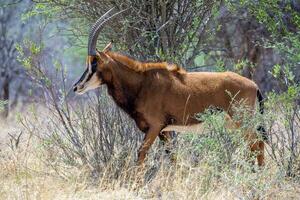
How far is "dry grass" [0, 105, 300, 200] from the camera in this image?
686 centimetres

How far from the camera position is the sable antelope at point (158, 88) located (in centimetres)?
802

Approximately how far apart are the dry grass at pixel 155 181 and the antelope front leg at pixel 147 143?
12 centimetres

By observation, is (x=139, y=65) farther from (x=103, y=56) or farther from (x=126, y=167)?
(x=126, y=167)

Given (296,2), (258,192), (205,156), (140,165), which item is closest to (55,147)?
(140,165)

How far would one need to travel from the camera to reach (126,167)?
764 centimetres

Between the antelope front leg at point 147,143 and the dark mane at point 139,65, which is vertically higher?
the dark mane at point 139,65

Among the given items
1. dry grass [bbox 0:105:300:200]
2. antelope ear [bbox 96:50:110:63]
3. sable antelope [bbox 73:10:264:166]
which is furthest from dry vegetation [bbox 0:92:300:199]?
antelope ear [bbox 96:50:110:63]

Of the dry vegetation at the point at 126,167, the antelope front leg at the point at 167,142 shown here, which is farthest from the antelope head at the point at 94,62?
the antelope front leg at the point at 167,142

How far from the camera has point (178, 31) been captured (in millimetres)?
9195

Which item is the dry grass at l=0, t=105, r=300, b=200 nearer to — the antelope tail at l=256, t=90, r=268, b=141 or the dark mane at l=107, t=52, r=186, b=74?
the antelope tail at l=256, t=90, r=268, b=141

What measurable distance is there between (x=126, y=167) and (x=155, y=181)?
34 centimetres

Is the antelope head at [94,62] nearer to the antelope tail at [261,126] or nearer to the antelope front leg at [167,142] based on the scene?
the antelope front leg at [167,142]

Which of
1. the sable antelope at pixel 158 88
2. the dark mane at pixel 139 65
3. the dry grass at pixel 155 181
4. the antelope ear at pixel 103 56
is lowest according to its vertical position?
Answer: the dry grass at pixel 155 181

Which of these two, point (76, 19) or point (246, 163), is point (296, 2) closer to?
point (76, 19)
